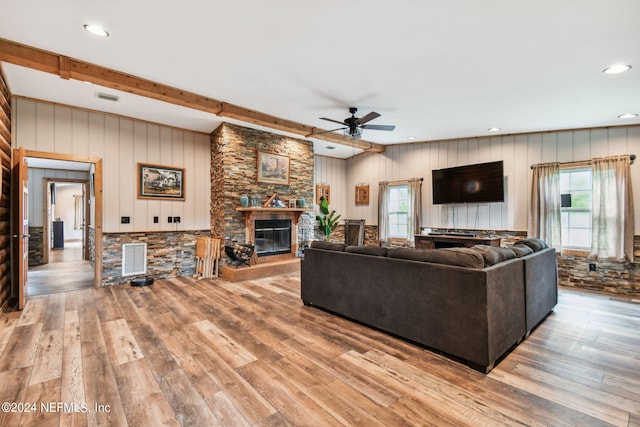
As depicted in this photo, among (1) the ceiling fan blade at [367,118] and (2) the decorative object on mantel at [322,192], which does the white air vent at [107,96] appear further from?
(2) the decorative object on mantel at [322,192]

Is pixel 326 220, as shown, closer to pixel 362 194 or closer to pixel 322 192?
pixel 322 192

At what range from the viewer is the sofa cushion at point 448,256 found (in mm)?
2371

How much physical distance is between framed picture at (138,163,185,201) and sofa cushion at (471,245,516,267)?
17.1ft

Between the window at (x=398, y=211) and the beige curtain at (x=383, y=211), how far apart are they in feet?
0.41

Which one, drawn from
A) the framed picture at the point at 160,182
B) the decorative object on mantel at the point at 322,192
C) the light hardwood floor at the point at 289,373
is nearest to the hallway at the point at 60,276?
the light hardwood floor at the point at 289,373

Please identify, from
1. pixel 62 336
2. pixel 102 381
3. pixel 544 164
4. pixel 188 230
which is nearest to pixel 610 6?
pixel 544 164

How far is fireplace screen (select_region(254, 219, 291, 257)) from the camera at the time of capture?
20.0ft

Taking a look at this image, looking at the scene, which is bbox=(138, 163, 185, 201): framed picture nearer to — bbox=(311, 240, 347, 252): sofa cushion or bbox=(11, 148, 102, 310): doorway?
bbox=(11, 148, 102, 310): doorway

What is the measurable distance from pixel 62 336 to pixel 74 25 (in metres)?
3.00

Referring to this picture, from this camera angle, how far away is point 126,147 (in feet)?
16.8

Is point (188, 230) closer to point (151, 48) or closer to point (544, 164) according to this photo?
point (151, 48)

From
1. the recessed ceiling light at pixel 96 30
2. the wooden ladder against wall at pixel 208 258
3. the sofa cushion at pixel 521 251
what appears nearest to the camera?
the recessed ceiling light at pixel 96 30

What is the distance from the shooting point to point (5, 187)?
3.91m

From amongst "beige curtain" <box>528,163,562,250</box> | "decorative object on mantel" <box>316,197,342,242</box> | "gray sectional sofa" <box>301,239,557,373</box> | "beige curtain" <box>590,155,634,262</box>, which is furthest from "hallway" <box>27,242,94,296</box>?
"beige curtain" <box>590,155,634,262</box>
